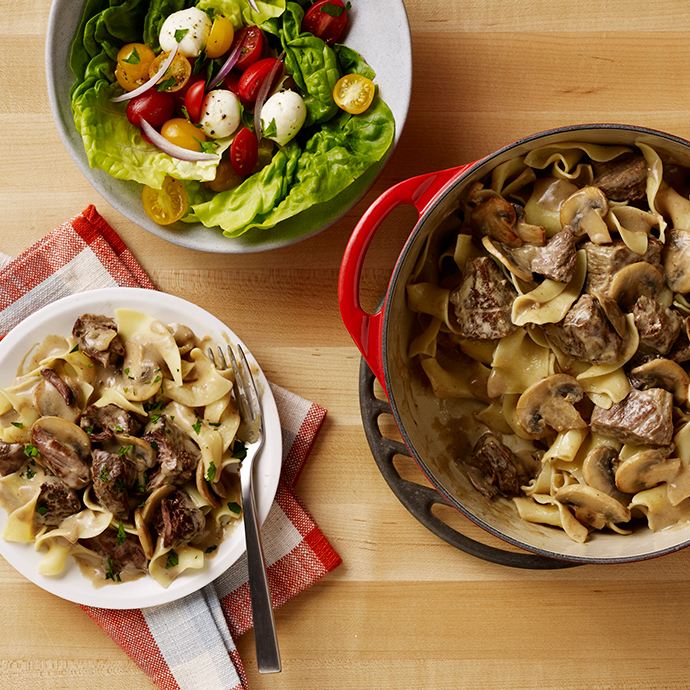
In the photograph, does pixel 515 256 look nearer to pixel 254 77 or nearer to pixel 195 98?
pixel 254 77

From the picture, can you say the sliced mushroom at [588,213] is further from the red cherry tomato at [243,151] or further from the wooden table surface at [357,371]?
the red cherry tomato at [243,151]

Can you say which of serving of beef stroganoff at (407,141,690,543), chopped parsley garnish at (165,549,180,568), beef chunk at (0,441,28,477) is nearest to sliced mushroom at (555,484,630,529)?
serving of beef stroganoff at (407,141,690,543)

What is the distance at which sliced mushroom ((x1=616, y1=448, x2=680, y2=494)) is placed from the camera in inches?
70.2

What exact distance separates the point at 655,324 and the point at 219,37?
1633 millimetres

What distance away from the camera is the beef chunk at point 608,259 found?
179 cm

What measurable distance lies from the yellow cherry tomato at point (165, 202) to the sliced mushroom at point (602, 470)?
1.54m

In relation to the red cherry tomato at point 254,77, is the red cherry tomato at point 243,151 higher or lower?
lower

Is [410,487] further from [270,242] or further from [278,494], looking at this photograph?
[270,242]

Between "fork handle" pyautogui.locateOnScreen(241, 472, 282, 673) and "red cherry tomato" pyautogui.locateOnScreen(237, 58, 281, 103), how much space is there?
1.30 meters

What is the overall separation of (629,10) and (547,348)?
1.29m

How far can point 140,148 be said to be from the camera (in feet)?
6.73

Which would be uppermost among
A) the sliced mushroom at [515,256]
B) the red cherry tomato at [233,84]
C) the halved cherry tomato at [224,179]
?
the red cherry tomato at [233,84]

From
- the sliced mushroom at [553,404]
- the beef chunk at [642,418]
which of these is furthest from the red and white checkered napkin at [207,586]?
the beef chunk at [642,418]

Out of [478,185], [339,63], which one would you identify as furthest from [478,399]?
[339,63]
